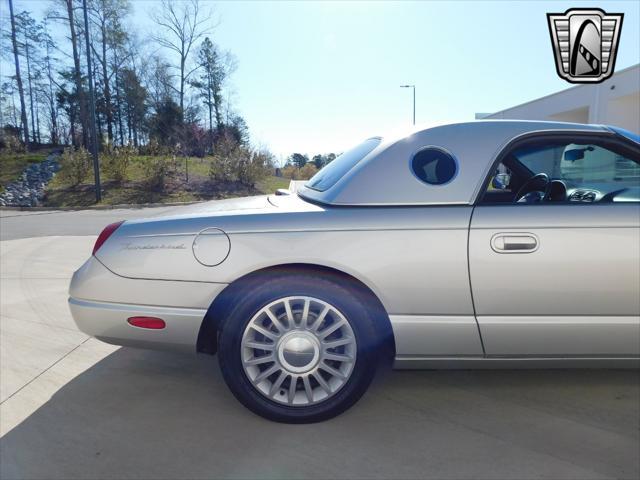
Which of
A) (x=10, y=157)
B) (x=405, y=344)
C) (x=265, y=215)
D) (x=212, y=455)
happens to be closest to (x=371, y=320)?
(x=405, y=344)

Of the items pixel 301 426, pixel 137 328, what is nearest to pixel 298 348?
pixel 301 426

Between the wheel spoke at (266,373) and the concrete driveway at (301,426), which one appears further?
the wheel spoke at (266,373)

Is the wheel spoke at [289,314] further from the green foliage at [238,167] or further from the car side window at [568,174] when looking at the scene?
the green foliage at [238,167]

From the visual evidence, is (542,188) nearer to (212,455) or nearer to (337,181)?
(337,181)

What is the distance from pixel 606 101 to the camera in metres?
18.9

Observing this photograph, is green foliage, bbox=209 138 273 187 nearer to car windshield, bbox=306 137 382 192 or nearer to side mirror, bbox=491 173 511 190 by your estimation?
side mirror, bbox=491 173 511 190

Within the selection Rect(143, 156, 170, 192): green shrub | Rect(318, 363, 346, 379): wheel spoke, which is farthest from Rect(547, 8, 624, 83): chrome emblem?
Rect(143, 156, 170, 192): green shrub

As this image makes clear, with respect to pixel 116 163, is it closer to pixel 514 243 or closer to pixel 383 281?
pixel 383 281

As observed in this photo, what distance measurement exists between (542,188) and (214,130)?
38231mm

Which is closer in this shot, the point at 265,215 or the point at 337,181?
the point at 265,215

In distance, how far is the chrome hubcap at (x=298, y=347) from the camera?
A: 216cm

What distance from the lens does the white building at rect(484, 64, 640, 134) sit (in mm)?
17750

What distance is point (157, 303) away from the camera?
2.18m

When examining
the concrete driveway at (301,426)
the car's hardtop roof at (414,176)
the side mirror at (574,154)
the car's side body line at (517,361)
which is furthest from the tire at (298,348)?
the side mirror at (574,154)
